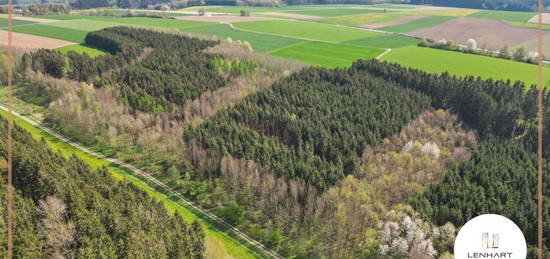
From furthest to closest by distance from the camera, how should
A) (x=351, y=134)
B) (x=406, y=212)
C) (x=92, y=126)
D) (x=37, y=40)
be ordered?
(x=37, y=40), (x=92, y=126), (x=351, y=134), (x=406, y=212)

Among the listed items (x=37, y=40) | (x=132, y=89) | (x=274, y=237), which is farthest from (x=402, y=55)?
(x=37, y=40)

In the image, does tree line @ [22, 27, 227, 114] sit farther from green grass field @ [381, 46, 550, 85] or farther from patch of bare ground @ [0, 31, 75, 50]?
green grass field @ [381, 46, 550, 85]

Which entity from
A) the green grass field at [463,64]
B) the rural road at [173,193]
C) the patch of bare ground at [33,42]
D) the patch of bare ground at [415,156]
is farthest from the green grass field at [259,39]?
the rural road at [173,193]

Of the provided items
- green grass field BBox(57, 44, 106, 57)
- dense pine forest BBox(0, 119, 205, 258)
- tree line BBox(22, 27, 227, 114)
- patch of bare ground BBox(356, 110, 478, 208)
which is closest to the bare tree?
dense pine forest BBox(0, 119, 205, 258)

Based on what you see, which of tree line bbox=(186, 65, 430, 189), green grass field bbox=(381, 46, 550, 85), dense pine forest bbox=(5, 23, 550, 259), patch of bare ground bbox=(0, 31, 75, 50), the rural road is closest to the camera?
dense pine forest bbox=(5, 23, 550, 259)

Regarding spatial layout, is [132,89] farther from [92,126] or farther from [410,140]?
[410,140]

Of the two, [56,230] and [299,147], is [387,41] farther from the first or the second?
[56,230]
